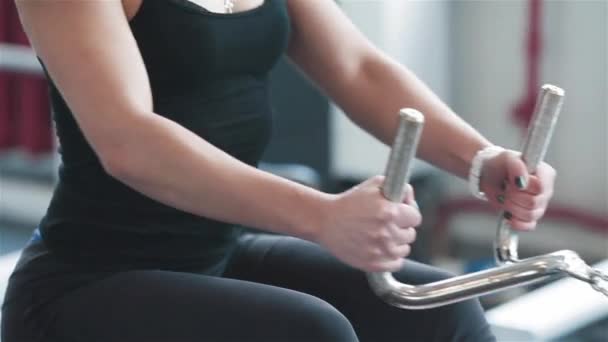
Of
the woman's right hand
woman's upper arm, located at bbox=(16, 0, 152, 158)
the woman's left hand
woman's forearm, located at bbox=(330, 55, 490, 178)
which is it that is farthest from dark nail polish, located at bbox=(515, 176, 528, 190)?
woman's upper arm, located at bbox=(16, 0, 152, 158)

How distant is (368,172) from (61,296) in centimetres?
179

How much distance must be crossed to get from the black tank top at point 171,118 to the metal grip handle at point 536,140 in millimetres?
303

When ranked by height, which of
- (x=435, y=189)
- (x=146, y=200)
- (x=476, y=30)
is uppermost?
(x=146, y=200)

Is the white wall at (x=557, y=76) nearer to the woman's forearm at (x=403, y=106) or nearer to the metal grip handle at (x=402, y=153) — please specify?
the woman's forearm at (x=403, y=106)

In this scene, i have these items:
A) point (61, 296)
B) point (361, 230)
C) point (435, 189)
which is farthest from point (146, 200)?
point (435, 189)

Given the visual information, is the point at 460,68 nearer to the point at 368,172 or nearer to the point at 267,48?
the point at 368,172

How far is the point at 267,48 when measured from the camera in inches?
47.7

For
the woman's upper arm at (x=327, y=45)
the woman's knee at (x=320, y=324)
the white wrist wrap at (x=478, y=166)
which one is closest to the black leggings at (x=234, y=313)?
the woman's knee at (x=320, y=324)

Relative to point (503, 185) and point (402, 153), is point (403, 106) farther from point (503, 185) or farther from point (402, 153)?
point (402, 153)

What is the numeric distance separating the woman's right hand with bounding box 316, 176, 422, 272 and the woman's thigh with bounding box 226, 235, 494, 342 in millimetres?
220

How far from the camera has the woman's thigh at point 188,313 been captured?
3.38 ft

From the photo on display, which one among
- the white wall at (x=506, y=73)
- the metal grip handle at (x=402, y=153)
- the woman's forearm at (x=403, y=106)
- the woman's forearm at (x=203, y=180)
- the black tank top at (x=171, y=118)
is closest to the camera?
the metal grip handle at (x=402, y=153)

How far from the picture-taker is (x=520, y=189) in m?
1.14

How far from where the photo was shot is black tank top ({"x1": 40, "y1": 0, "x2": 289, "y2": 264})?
1.11 m
